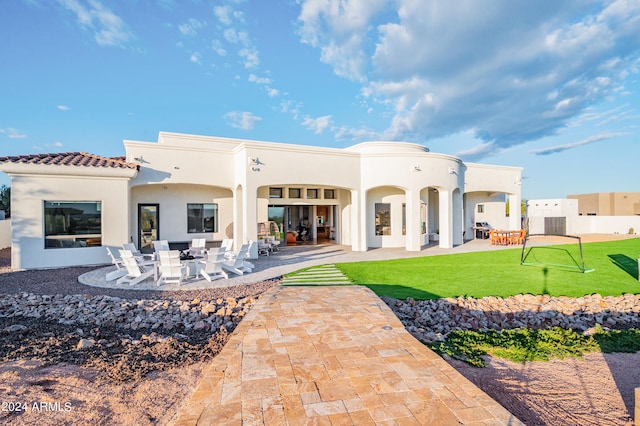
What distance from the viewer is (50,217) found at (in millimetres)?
12078

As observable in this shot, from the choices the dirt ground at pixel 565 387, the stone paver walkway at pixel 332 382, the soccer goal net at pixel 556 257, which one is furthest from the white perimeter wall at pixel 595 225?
the stone paver walkway at pixel 332 382

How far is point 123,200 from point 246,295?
808cm

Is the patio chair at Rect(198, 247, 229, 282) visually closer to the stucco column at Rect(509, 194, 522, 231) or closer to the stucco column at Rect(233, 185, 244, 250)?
the stucco column at Rect(233, 185, 244, 250)

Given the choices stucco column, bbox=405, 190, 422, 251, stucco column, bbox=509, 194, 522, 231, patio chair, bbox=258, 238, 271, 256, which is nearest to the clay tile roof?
patio chair, bbox=258, 238, 271, 256

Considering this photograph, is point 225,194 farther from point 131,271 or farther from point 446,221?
point 446,221

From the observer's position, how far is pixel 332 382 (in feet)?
10.8

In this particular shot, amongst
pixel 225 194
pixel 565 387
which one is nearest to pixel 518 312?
pixel 565 387

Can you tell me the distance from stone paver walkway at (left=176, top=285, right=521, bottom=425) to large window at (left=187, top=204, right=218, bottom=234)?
13050mm

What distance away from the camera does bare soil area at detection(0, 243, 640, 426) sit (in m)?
3.66

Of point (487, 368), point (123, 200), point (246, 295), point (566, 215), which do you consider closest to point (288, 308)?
point (246, 295)

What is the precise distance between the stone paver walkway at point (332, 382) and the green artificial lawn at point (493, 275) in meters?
4.40

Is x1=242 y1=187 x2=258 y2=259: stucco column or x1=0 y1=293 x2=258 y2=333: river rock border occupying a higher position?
x1=242 y1=187 x2=258 y2=259: stucco column

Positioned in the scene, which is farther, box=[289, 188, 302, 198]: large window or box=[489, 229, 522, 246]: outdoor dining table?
box=[489, 229, 522, 246]: outdoor dining table

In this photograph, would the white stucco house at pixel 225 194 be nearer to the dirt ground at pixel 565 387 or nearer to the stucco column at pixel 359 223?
the stucco column at pixel 359 223
